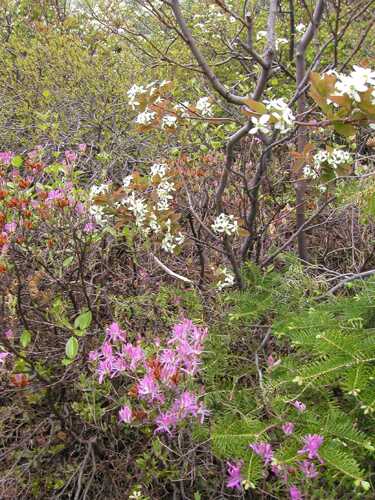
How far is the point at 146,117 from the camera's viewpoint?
2037mm

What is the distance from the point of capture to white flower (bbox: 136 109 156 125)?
204cm

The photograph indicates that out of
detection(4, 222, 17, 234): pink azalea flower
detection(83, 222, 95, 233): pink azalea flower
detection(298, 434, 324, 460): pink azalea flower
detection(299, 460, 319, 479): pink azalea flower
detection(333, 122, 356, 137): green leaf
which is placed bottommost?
detection(299, 460, 319, 479): pink azalea flower

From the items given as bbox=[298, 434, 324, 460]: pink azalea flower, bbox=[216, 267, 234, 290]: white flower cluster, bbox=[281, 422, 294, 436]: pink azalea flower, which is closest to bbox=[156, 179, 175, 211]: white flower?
bbox=[216, 267, 234, 290]: white flower cluster

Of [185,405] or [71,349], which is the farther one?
[71,349]

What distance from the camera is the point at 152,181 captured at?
213cm

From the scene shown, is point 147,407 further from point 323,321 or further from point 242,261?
point 242,261

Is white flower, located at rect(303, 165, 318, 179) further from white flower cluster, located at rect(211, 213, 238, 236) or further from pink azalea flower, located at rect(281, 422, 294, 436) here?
pink azalea flower, located at rect(281, 422, 294, 436)

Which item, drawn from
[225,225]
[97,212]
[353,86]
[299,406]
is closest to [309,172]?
[225,225]

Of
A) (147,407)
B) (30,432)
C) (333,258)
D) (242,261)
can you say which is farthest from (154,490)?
(333,258)

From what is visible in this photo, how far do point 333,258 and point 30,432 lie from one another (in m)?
1.77

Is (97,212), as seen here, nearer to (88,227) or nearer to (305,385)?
(88,227)

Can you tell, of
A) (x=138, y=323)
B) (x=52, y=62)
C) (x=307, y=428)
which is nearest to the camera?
(x=307, y=428)

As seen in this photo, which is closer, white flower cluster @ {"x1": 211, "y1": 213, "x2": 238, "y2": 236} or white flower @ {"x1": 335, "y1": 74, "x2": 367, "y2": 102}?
white flower @ {"x1": 335, "y1": 74, "x2": 367, "y2": 102}

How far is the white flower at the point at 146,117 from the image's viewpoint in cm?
204
